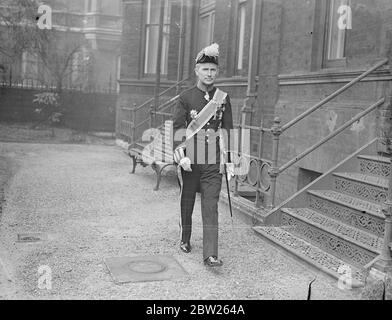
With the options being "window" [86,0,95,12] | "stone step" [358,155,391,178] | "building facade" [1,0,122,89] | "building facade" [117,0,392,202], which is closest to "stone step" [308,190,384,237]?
"stone step" [358,155,391,178]

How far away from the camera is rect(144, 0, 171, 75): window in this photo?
50.8 ft

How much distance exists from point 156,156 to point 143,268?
525cm

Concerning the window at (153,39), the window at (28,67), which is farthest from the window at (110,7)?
the window at (153,39)

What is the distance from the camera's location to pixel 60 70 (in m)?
22.5

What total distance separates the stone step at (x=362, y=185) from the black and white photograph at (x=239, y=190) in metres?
0.02

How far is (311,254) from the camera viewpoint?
5.46 m

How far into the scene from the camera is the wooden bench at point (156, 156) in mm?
9367

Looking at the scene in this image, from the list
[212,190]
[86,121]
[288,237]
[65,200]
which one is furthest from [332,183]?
[86,121]

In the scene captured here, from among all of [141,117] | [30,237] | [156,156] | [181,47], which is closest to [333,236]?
[30,237]

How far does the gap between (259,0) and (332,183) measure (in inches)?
187

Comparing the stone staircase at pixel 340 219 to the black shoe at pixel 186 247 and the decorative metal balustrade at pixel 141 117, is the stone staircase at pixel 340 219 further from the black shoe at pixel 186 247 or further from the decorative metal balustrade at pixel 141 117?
the decorative metal balustrade at pixel 141 117

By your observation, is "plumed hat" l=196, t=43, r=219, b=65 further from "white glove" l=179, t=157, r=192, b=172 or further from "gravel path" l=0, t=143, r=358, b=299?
"gravel path" l=0, t=143, r=358, b=299

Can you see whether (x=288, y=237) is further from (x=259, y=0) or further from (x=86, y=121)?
(x=86, y=121)

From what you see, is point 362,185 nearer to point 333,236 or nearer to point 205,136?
point 333,236
